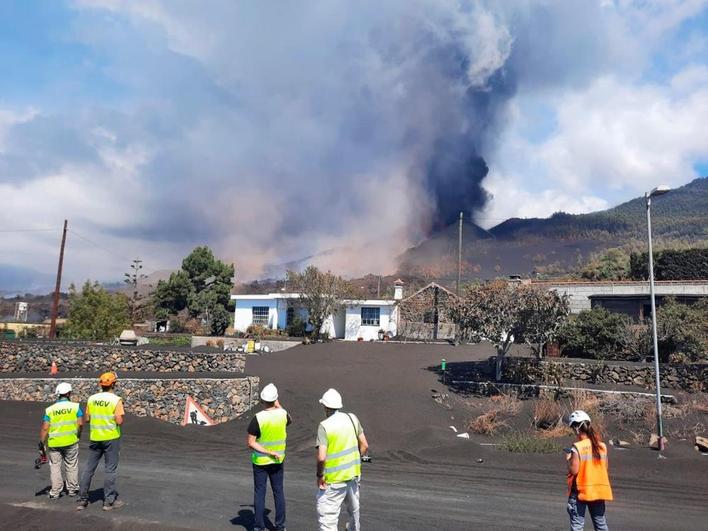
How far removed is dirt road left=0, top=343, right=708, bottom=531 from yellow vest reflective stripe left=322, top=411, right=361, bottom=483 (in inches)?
94.6

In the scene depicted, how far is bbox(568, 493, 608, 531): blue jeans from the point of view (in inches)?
227

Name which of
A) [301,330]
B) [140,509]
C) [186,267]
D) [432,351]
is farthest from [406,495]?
[186,267]

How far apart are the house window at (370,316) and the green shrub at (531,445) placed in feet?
84.8

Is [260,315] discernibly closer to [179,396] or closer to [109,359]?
[109,359]

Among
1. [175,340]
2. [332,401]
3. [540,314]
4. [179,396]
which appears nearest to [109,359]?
[179,396]

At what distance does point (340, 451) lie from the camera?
5855 mm

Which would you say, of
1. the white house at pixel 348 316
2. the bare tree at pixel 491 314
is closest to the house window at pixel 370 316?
the white house at pixel 348 316

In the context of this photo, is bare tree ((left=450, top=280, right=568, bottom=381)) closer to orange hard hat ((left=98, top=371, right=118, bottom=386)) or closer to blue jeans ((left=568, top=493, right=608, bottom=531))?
blue jeans ((left=568, top=493, right=608, bottom=531))

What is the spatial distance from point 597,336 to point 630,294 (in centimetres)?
973

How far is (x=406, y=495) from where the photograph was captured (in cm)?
995

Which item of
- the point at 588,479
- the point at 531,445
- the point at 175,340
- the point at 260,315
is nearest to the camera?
the point at 588,479

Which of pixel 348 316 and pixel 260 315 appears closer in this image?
pixel 348 316

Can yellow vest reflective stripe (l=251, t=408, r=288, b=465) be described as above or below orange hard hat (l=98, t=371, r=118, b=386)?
below

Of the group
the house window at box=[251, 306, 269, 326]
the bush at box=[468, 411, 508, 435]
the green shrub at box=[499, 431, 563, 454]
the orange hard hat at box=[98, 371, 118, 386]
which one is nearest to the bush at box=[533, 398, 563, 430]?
the bush at box=[468, 411, 508, 435]
